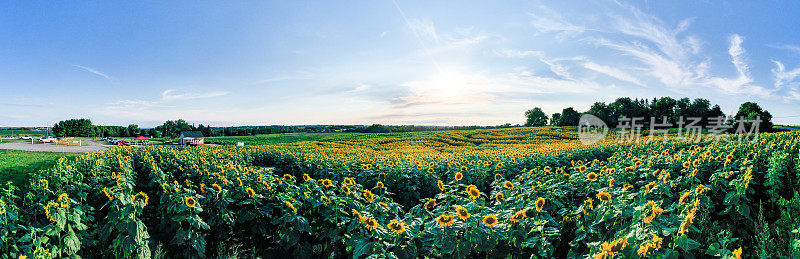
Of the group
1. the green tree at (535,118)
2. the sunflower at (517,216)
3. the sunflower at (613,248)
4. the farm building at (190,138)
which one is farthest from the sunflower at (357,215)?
the green tree at (535,118)

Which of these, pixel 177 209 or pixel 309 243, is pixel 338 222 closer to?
pixel 309 243

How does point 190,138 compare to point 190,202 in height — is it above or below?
below

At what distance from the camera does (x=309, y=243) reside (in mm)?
4145

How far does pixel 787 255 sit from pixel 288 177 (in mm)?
6142

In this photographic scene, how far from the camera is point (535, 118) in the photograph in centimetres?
8725

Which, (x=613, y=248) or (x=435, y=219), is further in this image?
(x=435, y=219)

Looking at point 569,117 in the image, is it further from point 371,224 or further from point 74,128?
point 74,128

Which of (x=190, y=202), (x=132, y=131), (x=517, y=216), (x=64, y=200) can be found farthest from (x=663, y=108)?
(x=132, y=131)

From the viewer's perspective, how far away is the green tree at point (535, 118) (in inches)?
3369

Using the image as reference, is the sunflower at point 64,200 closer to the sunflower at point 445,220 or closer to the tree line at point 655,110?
the sunflower at point 445,220

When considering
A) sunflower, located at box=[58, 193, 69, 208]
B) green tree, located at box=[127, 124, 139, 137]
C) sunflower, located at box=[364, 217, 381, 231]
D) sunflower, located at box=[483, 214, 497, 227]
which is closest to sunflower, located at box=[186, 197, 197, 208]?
sunflower, located at box=[58, 193, 69, 208]

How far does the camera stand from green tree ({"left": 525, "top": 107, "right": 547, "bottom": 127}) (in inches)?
3369

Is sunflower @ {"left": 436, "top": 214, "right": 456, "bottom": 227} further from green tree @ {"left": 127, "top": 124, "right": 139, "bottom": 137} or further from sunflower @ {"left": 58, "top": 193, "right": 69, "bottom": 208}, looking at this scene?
green tree @ {"left": 127, "top": 124, "right": 139, "bottom": 137}

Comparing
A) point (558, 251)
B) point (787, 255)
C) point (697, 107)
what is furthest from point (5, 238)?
point (697, 107)
